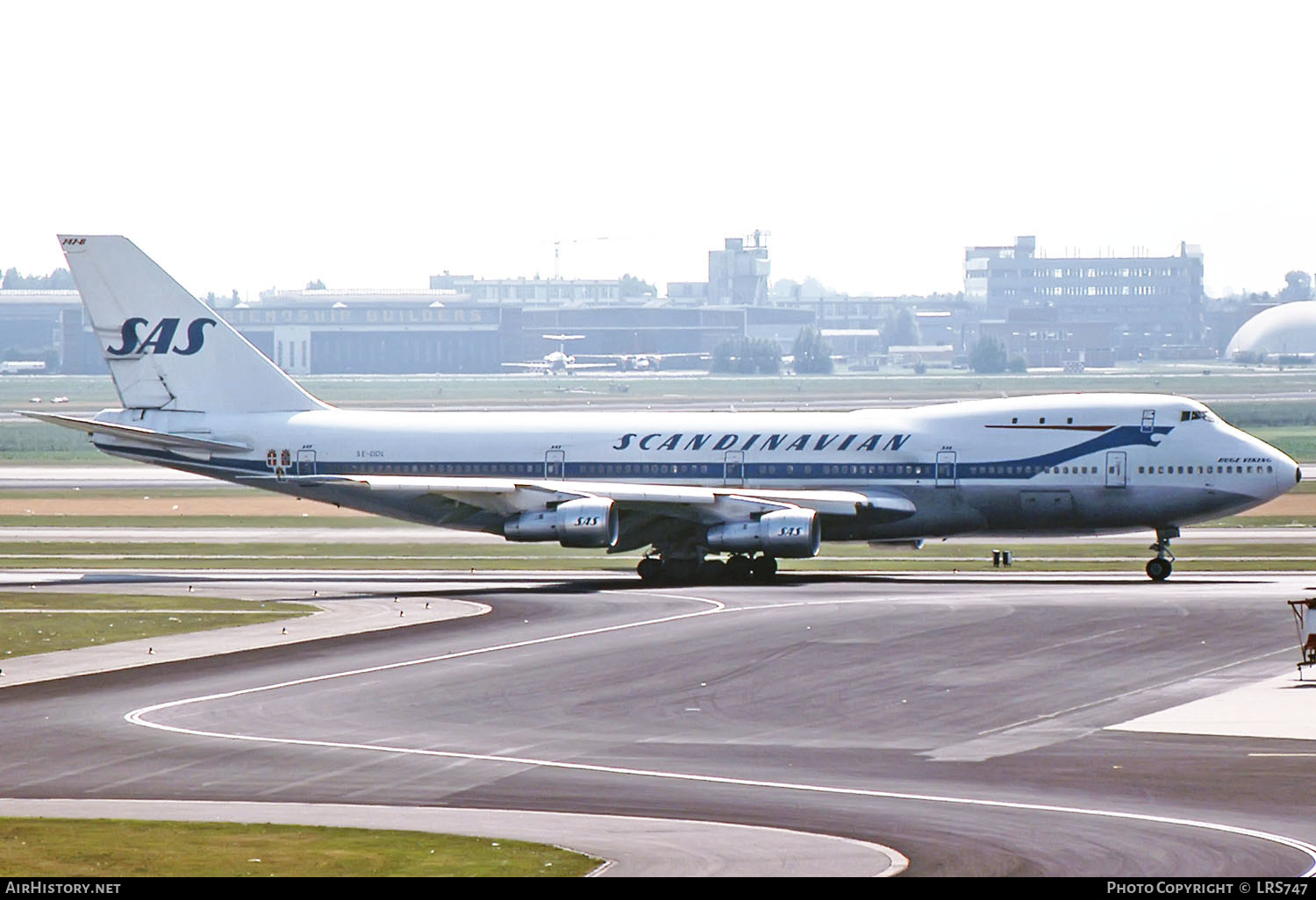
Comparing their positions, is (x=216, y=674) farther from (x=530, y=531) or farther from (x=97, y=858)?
(x=530, y=531)

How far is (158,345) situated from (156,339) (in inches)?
7.4

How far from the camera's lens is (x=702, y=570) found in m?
62.1

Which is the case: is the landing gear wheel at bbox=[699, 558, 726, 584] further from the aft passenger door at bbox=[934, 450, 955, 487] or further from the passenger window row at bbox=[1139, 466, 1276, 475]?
the passenger window row at bbox=[1139, 466, 1276, 475]

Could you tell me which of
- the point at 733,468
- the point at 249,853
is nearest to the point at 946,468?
the point at 733,468

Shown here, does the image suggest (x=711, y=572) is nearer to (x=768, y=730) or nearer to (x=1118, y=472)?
(x=1118, y=472)

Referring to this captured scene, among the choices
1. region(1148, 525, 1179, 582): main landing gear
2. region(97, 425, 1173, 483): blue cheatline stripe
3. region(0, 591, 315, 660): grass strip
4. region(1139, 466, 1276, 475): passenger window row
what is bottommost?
region(0, 591, 315, 660): grass strip

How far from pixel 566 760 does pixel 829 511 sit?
31057mm

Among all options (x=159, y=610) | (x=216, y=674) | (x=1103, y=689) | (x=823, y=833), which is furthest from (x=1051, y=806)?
(x=159, y=610)

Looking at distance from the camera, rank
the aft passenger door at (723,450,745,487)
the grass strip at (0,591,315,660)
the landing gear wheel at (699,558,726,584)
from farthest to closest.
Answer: the aft passenger door at (723,450,745,487) < the landing gear wheel at (699,558,726,584) < the grass strip at (0,591,315,660)

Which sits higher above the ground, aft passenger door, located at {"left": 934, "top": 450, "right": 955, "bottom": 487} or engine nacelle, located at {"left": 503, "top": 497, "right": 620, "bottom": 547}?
aft passenger door, located at {"left": 934, "top": 450, "right": 955, "bottom": 487}

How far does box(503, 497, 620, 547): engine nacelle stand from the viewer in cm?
5900

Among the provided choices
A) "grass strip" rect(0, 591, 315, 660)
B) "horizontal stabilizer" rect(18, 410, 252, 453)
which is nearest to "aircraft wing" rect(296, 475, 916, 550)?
"horizontal stabilizer" rect(18, 410, 252, 453)

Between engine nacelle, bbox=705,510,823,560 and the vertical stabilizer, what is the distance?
16880 mm

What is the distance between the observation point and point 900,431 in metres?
61.9
